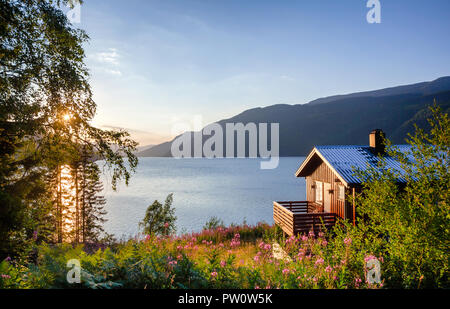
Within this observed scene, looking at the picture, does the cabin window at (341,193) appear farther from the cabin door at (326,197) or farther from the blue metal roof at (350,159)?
the blue metal roof at (350,159)

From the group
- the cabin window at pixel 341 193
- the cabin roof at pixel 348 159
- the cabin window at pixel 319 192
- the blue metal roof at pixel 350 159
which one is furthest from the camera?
the cabin window at pixel 319 192

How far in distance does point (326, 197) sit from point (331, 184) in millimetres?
1328

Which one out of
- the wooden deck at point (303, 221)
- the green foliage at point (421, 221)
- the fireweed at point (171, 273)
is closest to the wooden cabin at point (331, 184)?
the wooden deck at point (303, 221)

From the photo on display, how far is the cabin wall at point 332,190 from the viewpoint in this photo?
14.8 metres

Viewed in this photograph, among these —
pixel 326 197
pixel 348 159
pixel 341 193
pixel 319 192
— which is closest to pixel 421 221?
pixel 341 193

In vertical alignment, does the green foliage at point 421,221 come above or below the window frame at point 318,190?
above

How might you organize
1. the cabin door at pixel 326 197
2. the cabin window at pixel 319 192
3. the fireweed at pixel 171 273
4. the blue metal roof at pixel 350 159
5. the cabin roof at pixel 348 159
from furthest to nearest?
the cabin window at pixel 319 192, the cabin door at pixel 326 197, the blue metal roof at pixel 350 159, the cabin roof at pixel 348 159, the fireweed at pixel 171 273

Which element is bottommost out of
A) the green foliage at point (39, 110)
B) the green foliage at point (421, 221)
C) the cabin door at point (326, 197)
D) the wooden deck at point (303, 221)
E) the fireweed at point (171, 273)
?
the wooden deck at point (303, 221)

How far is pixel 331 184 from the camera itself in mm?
16516

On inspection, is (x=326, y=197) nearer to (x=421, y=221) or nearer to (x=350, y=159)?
(x=350, y=159)

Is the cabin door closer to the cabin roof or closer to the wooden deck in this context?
the wooden deck

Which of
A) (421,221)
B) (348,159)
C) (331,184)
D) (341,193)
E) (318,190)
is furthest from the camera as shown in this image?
(318,190)
